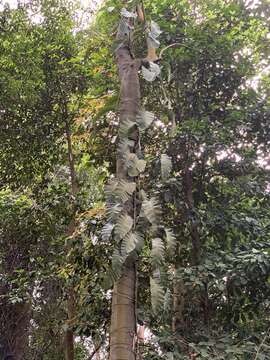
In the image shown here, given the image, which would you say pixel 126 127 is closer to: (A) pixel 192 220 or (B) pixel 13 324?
(A) pixel 192 220

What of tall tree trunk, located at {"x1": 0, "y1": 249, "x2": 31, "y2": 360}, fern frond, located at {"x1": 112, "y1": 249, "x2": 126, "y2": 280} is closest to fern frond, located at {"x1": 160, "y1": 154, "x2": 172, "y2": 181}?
fern frond, located at {"x1": 112, "y1": 249, "x2": 126, "y2": 280}

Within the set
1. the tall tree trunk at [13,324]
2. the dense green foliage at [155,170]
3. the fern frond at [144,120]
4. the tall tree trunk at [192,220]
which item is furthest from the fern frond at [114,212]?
the tall tree trunk at [13,324]

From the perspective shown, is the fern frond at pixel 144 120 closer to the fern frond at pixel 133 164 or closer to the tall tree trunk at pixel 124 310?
the tall tree trunk at pixel 124 310

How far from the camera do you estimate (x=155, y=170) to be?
10.5 ft

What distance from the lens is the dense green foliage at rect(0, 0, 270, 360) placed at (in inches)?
108

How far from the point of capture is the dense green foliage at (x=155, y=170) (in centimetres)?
273

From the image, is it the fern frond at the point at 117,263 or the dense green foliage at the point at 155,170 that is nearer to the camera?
the fern frond at the point at 117,263

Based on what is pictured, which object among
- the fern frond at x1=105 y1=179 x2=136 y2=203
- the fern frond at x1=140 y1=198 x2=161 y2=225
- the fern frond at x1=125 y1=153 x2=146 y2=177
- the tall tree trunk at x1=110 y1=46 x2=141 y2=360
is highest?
the fern frond at x1=125 y1=153 x2=146 y2=177

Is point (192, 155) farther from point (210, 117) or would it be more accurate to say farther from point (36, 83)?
point (36, 83)

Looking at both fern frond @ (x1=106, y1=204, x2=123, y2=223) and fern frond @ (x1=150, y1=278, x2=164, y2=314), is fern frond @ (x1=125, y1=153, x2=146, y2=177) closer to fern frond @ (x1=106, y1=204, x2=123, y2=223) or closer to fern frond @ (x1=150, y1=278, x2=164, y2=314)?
fern frond @ (x1=106, y1=204, x2=123, y2=223)

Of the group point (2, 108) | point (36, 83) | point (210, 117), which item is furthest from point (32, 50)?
point (210, 117)

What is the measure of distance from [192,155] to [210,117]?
0.38 meters

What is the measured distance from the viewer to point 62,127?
4098 mm

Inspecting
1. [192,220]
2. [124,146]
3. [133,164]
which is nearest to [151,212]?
[133,164]
